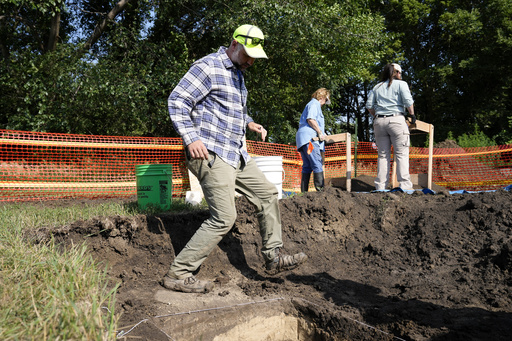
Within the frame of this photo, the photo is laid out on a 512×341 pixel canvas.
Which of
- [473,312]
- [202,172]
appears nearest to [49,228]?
[202,172]

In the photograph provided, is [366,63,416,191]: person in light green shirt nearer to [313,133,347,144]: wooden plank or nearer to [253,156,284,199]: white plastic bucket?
[313,133,347,144]: wooden plank

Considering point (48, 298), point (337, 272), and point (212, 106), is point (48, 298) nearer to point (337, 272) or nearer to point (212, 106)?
point (212, 106)

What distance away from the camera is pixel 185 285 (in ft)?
11.8

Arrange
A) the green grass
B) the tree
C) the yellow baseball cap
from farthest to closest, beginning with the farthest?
the tree → the yellow baseball cap → the green grass

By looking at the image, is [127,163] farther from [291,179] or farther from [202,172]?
[202,172]

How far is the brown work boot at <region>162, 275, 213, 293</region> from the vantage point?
3.58 meters

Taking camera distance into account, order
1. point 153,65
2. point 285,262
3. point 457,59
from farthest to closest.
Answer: point 457,59 → point 153,65 → point 285,262

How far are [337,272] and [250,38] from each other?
8.26 feet

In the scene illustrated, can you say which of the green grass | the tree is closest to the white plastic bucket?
the green grass

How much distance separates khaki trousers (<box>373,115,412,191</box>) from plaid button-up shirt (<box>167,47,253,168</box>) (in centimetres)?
341

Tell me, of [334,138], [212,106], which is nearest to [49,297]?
[212,106]

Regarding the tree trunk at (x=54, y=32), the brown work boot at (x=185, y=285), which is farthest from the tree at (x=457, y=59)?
the brown work boot at (x=185, y=285)

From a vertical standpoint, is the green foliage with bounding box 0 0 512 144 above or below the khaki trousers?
above

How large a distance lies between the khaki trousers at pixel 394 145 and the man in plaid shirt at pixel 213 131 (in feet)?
11.0
